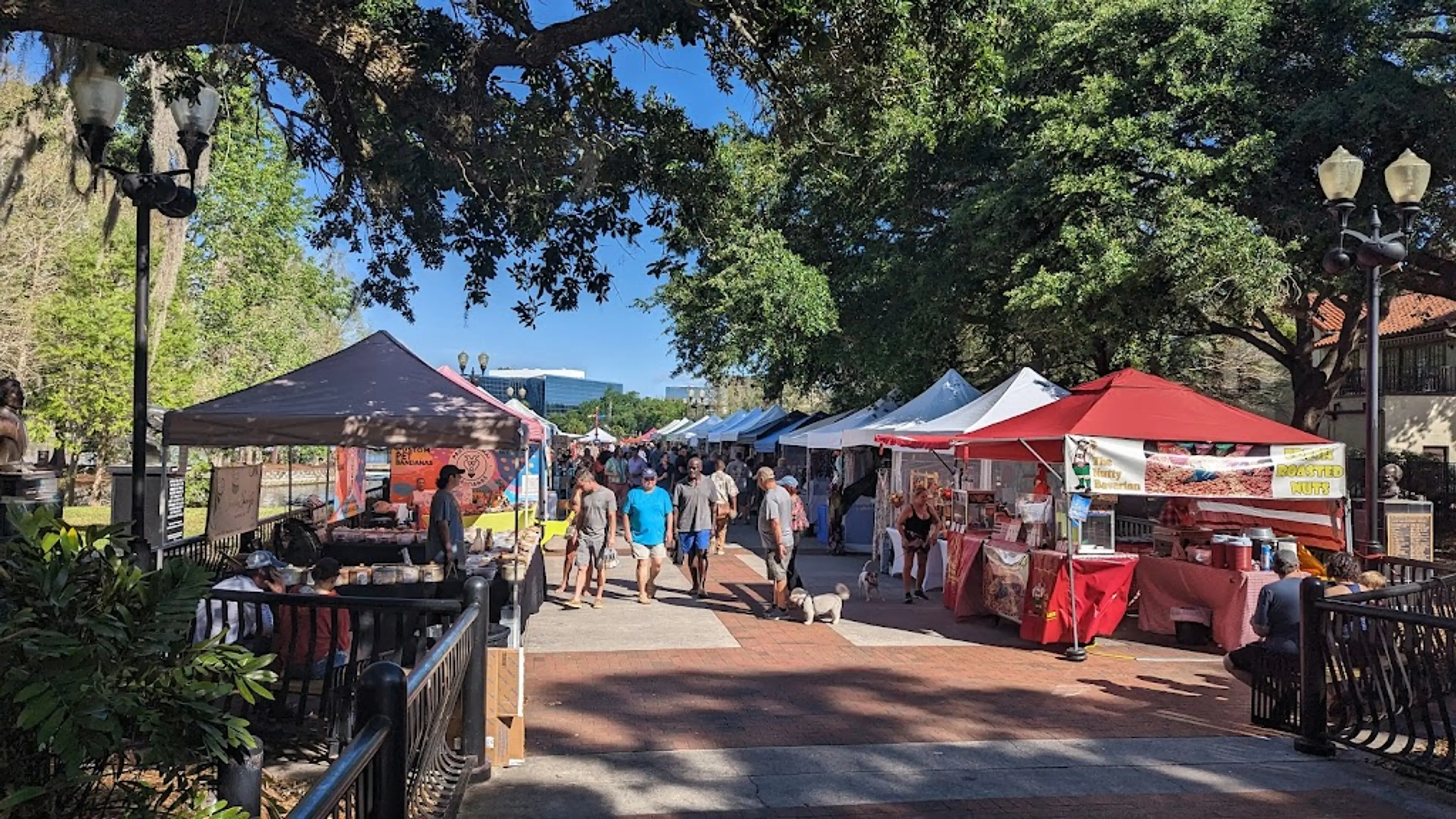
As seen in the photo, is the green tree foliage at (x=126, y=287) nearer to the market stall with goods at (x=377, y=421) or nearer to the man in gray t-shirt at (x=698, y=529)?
the market stall with goods at (x=377, y=421)

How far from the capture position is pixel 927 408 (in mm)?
16141

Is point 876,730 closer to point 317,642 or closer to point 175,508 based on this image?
point 317,642

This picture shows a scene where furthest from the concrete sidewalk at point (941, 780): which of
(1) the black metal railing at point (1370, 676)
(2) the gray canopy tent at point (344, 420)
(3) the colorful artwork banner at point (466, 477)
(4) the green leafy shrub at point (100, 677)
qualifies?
(3) the colorful artwork banner at point (466, 477)

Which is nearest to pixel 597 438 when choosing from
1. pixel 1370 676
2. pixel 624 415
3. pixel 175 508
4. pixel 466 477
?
pixel 466 477

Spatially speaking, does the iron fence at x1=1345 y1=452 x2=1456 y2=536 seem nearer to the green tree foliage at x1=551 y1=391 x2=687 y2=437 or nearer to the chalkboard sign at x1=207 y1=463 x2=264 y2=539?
the chalkboard sign at x1=207 y1=463 x2=264 y2=539

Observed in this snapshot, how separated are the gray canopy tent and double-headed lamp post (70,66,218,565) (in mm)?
548

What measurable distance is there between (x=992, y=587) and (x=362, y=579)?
6.47 metres

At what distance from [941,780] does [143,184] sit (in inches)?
287

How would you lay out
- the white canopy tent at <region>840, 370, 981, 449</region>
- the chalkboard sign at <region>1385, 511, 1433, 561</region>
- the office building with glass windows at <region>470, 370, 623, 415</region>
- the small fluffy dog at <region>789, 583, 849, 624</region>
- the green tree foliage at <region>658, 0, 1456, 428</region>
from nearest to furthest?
the small fluffy dog at <region>789, 583, 849, 624</region> → the chalkboard sign at <region>1385, 511, 1433, 561</region> → the green tree foliage at <region>658, 0, 1456, 428</region> → the white canopy tent at <region>840, 370, 981, 449</region> → the office building with glass windows at <region>470, 370, 623, 415</region>

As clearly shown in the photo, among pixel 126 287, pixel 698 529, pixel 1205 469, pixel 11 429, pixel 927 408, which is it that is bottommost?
pixel 698 529

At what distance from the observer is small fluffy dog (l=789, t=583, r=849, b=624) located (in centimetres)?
1072

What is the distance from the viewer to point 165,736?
8.41 feet

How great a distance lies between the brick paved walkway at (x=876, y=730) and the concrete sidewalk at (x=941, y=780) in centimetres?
2

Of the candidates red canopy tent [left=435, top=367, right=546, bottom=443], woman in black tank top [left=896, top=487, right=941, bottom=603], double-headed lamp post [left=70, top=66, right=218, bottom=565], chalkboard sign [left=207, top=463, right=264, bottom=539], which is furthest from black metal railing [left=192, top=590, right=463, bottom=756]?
woman in black tank top [left=896, top=487, right=941, bottom=603]
